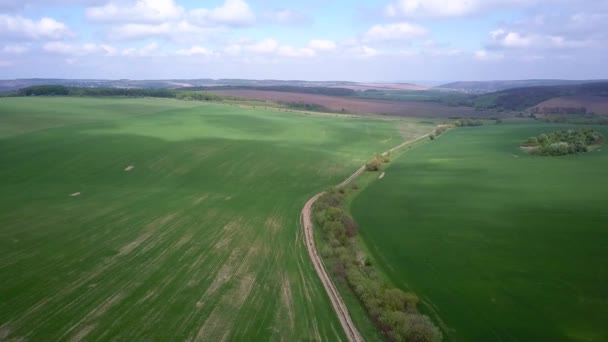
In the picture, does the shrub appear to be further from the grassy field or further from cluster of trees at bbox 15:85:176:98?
cluster of trees at bbox 15:85:176:98

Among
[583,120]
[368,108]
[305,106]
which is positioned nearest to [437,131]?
[583,120]

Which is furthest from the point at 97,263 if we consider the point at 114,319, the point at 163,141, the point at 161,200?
the point at 163,141

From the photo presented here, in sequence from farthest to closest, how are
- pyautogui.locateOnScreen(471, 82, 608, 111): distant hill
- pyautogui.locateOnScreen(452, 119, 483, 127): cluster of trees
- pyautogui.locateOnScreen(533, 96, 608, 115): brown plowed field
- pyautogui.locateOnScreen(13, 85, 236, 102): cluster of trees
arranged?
pyautogui.locateOnScreen(471, 82, 608, 111): distant hill
pyautogui.locateOnScreen(13, 85, 236, 102): cluster of trees
pyautogui.locateOnScreen(533, 96, 608, 115): brown plowed field
pyautogui.locateOnScreen(452, 119, 483, 127): cluster of trees

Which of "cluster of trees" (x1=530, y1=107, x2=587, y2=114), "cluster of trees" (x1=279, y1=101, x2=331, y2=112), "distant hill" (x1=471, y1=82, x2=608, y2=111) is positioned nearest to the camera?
"cluster of trees" (x1=530, y1=107, x2=587, y2=114)

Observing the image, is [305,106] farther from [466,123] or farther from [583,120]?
[583,120]

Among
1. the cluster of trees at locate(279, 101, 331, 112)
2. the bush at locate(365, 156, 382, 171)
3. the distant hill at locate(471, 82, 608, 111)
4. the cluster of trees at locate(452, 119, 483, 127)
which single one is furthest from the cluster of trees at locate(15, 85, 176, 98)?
the distant hill at locate(471, 82, 608, 111)

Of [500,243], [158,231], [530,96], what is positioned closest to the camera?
[500,243]

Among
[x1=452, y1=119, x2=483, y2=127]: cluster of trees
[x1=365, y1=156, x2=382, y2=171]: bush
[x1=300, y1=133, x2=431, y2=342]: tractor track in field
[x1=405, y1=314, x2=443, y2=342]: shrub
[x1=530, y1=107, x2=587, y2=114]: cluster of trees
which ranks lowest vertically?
[x1=300, y1=133, x2=431, y2=342]: tractor track in field

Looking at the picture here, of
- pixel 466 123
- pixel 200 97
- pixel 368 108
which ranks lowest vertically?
pixel 466 123
